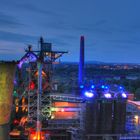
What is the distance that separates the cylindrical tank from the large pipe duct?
33602mm

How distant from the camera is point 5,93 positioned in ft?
20.7

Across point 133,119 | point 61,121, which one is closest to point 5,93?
point 61,121

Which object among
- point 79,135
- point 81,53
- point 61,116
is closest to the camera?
point 79,135

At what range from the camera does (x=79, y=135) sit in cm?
3853

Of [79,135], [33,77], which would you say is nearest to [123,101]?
[79,135]

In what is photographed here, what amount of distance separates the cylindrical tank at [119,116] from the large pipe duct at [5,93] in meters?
33.6

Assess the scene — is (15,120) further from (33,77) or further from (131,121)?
(131,121)

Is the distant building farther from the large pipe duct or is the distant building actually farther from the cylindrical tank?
the large pipe duct

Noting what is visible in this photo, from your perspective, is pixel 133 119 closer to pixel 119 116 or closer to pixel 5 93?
pixel 119 116

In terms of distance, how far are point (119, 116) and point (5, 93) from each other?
34.5 m

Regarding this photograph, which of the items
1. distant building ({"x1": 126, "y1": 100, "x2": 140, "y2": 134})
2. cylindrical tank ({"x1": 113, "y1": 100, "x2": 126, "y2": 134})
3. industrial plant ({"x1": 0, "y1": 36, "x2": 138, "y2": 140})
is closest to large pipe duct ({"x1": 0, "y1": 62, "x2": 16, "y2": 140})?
industrial plant ({"x1": 0, "y1": 36, "x2": 138, "y2": 140})

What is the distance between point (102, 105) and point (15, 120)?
10.6 m

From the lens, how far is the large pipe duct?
20.7 feet

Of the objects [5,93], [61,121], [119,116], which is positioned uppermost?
[5,93]
